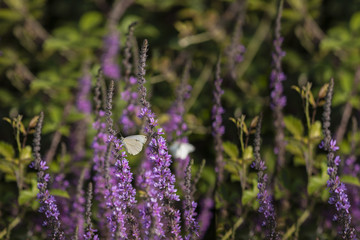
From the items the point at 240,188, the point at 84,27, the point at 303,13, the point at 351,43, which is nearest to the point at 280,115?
the point at 240,188

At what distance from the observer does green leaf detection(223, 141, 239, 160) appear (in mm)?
3186

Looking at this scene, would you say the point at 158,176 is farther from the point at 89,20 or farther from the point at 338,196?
the point at 89,20

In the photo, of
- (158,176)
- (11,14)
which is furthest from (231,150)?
(11,14)

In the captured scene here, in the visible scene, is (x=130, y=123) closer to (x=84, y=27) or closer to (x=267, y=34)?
(x=84, y=27)

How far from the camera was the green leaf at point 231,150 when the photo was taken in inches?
125

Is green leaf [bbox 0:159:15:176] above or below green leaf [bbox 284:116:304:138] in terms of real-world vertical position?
below

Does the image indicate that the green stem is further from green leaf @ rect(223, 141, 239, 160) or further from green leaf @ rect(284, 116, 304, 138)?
green leaf @ rect(284, 116, 304, 138)

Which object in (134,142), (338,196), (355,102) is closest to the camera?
(338,196)

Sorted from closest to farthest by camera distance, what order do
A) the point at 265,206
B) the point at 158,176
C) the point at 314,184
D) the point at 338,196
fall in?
1. the point at 158,176
2. the point at 338,196
3. the point at 265,206
4. the point at 314,184

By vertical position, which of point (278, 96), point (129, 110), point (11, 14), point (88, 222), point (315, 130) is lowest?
point (88, 222)

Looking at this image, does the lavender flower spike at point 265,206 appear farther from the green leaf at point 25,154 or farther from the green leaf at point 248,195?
the green leaf at point 25,154

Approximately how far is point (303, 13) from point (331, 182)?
315cm

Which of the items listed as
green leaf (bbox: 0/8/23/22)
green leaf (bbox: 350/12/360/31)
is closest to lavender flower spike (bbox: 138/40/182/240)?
green leaf (bbox: 350/12/360/31)

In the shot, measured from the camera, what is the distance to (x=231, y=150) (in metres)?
3.20
